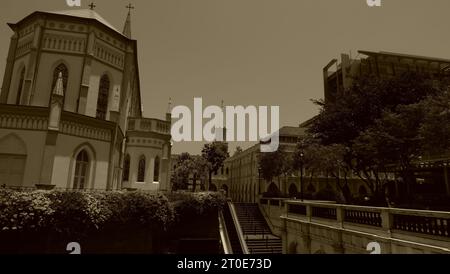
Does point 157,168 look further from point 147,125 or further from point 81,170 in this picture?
point 81,170

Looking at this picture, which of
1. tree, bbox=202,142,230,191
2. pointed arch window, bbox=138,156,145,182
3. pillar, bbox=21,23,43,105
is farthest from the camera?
tree, bbox=202,142,230,191

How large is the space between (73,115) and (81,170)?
12.1ft

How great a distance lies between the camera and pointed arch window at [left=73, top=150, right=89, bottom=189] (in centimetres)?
1803

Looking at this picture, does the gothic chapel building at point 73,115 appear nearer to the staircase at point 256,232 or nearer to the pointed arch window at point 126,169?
the pointed arch window at point 126,169

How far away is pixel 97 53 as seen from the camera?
2378 centimetres

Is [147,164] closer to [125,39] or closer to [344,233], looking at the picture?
[125,39]

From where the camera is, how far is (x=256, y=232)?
92.8 ft

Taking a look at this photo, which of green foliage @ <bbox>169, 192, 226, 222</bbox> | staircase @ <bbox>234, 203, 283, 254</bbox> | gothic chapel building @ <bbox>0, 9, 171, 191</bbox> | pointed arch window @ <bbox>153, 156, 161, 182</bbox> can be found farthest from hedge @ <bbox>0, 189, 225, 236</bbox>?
staircase @ <bbox>234, 203, 283, 254</bbox>

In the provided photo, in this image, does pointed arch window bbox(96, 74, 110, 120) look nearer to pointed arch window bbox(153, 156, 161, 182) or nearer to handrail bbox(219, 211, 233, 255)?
pointed arch window bbox(153, 156, 161, 182)

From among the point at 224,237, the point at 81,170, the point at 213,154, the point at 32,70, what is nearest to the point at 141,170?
the point at 81,170

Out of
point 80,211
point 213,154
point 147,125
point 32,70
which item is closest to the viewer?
point 80,211

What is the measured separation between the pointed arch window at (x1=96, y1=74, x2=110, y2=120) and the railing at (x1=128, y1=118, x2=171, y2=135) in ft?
9.48

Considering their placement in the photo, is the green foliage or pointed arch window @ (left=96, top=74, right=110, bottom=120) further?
pointed arch window @ (left=96, top=74, right=110, bottom=120)
